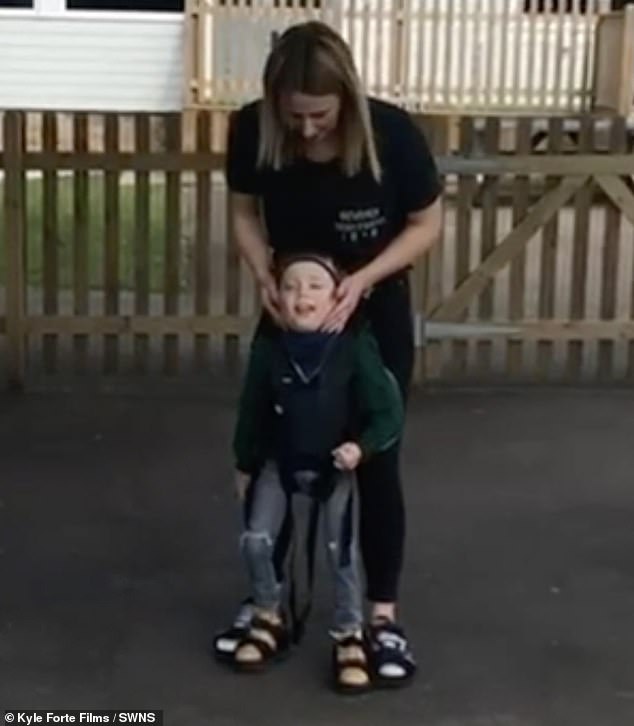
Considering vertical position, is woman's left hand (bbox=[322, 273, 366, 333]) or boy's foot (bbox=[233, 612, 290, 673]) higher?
woman's left hand (bbox=[322, 273, 366, 333])

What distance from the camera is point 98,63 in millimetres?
18344

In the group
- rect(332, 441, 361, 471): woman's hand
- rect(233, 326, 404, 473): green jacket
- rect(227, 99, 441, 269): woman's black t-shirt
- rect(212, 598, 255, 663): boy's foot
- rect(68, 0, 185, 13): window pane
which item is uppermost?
rect(68, 0, 185, 13): window pane

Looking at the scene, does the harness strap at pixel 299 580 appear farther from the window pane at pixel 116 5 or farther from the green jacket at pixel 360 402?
the window pane at pixel 116 5

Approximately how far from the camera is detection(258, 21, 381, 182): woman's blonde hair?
13.6 feet

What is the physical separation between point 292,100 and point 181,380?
409 cm

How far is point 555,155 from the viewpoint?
8094 millimetres

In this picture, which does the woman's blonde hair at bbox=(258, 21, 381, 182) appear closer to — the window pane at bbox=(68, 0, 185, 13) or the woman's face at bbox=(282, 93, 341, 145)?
the woman's face at bbox=(282, 93, 341, 145)

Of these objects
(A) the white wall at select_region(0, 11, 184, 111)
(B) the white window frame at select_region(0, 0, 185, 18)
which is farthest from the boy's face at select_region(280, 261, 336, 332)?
(B) the white window frame at select_region(0, 0, 185, 18)

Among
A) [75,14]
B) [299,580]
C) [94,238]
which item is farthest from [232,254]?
[75,14]

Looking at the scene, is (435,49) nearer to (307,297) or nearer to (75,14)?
(75,14)

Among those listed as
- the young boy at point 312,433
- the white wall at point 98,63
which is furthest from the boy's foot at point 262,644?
the white wall at point 98,63

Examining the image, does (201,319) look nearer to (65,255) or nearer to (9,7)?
(65,255)

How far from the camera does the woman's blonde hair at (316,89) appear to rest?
164 inches

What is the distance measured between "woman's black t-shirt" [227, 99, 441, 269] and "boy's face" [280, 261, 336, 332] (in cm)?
16
